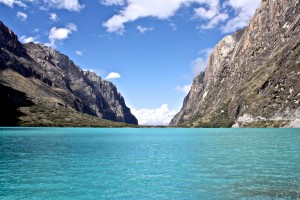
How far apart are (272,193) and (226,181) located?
8.48 m

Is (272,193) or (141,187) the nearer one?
(272,193)

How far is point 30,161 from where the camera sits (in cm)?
6956

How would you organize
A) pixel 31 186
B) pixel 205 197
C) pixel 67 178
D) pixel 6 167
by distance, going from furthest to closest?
pixel 6 167 → pixel 67 178 → pixel 31 186 → pixel 205 197

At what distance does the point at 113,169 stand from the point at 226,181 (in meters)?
20.2

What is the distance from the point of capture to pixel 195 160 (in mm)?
72750

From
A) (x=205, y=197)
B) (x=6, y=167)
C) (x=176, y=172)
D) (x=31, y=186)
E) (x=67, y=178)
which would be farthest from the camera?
(x=6, y=167)

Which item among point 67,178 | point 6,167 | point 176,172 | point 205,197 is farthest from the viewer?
point 6,167

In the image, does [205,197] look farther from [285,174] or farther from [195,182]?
[285,174]

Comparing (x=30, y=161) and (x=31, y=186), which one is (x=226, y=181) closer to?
(x=31, y=186)

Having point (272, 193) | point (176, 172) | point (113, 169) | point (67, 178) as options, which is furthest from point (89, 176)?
point (272, 193)

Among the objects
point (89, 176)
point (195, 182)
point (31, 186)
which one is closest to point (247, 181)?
point (195, 182)

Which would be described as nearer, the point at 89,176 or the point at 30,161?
the point at 89,176

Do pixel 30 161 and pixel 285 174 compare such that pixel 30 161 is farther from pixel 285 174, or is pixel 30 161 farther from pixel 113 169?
pixel 285 174

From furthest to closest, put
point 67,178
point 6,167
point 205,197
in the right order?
point 6,167
point 67,178
point 205,197
